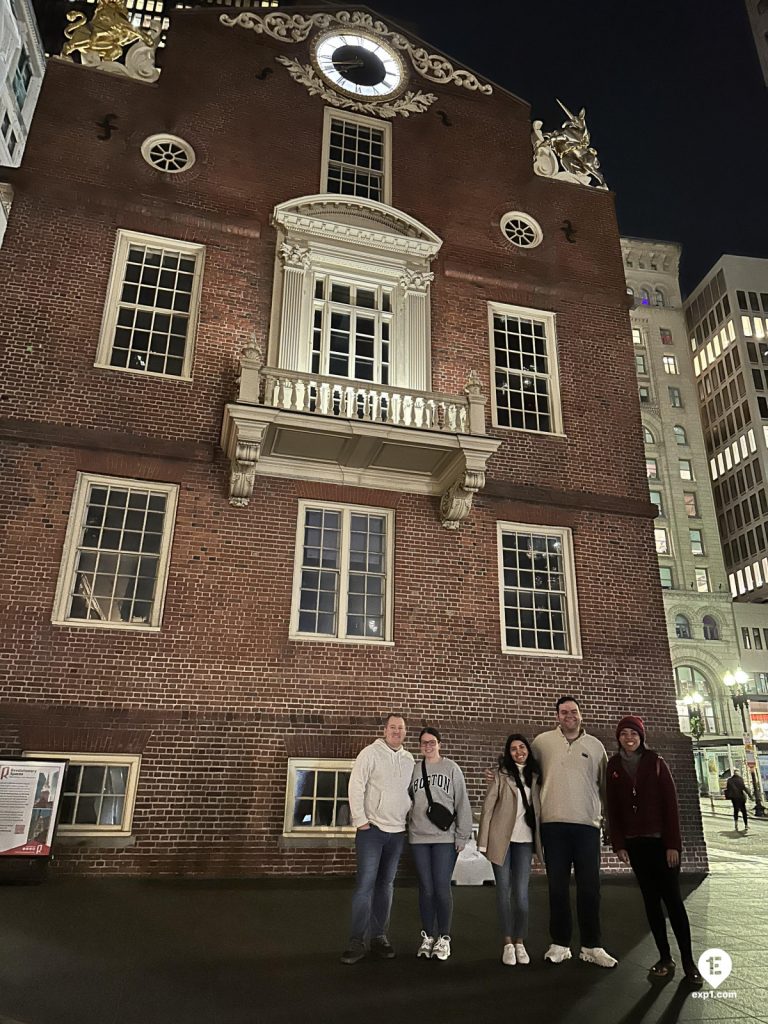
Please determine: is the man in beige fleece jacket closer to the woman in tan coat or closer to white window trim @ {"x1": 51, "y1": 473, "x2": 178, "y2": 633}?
the woman in tan coat

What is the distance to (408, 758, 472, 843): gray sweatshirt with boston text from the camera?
18.6ft

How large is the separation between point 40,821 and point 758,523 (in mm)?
60243

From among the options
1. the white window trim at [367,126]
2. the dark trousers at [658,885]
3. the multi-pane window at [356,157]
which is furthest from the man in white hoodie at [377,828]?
the multi-pane window at [356,157]

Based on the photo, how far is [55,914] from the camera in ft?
22.7

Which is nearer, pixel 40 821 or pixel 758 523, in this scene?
pixel 40 821

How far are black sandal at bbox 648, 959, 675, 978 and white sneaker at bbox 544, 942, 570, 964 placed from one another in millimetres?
612

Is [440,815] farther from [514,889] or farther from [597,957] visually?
[597,957]

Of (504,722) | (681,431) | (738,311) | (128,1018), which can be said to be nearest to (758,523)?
(681,431)

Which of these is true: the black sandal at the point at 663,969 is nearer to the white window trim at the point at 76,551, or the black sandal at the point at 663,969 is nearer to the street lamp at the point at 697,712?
the white window trim at the point at 76,551

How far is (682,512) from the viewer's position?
188ft

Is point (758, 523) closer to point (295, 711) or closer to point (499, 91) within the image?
point (499, 91)

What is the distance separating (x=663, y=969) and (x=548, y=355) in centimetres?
1159

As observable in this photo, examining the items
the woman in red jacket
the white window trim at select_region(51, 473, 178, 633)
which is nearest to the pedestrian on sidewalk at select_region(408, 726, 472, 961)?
the woman in red jacket

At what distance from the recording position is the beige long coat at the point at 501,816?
18.7ft
